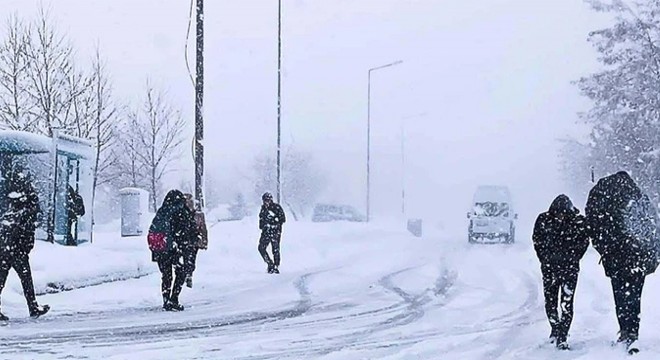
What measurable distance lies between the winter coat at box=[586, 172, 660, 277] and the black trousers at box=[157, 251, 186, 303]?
585 centimetres

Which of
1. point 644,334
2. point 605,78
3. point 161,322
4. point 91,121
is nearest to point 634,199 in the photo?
point 644,334

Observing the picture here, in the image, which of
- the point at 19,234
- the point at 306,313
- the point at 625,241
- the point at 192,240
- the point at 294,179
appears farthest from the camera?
the point at 294,179

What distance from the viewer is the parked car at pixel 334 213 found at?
56.4 metres

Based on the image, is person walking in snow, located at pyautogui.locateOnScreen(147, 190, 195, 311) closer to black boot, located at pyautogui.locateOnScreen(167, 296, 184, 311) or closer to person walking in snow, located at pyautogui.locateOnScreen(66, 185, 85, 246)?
black boot, located at pyautogui.locateOnScreen(167, 296, 184, 311)

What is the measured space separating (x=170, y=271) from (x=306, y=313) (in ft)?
6.37

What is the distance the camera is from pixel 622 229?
920 centimetres

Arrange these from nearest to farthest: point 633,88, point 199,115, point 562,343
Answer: point 562,343 < point 199,115 < point 633,88

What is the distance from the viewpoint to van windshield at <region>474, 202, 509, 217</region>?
39.3 meters

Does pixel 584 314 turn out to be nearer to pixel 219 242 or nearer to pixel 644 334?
pixel 644 334

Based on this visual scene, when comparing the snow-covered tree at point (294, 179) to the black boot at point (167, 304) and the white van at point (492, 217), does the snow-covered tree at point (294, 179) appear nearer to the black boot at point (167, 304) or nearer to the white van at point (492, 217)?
the white van at point (492, 217)

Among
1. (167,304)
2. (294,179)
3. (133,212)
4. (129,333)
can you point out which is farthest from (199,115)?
(294,179)

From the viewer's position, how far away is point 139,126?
59156 mm

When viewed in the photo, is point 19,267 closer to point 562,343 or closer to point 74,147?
point 562,343

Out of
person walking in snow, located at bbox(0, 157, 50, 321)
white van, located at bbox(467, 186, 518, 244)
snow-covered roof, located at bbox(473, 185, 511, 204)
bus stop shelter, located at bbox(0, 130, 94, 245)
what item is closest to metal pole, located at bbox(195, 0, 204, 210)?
bus stop shelter, located at bbox(0, 130, 94, 245)
